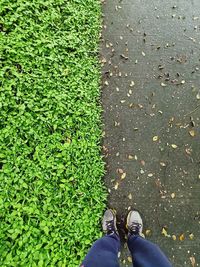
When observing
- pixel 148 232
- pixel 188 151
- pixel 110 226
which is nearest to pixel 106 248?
pixel 110 226

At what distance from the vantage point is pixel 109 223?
10.2 feet

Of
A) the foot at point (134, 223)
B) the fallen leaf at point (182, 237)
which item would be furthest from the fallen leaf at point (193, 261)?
the foot at point (134, 223)

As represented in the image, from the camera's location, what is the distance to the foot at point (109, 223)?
3.08m

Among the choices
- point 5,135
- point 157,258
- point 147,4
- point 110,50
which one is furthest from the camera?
point 147,4

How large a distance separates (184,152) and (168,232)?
1.04 meters

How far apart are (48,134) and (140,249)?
5.52 feet

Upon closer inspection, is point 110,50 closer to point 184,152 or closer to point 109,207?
point 184,152

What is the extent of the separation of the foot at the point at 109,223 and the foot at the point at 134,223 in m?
0.16

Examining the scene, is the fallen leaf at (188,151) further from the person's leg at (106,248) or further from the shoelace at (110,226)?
the shoelace at (110,226)

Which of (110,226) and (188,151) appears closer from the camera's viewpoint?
(110,226)

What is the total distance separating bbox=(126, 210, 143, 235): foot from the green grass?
0.36m

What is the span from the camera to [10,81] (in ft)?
11.1

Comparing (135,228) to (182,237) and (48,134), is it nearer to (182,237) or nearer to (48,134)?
(182,237)

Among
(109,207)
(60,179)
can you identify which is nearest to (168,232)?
(109,207)
